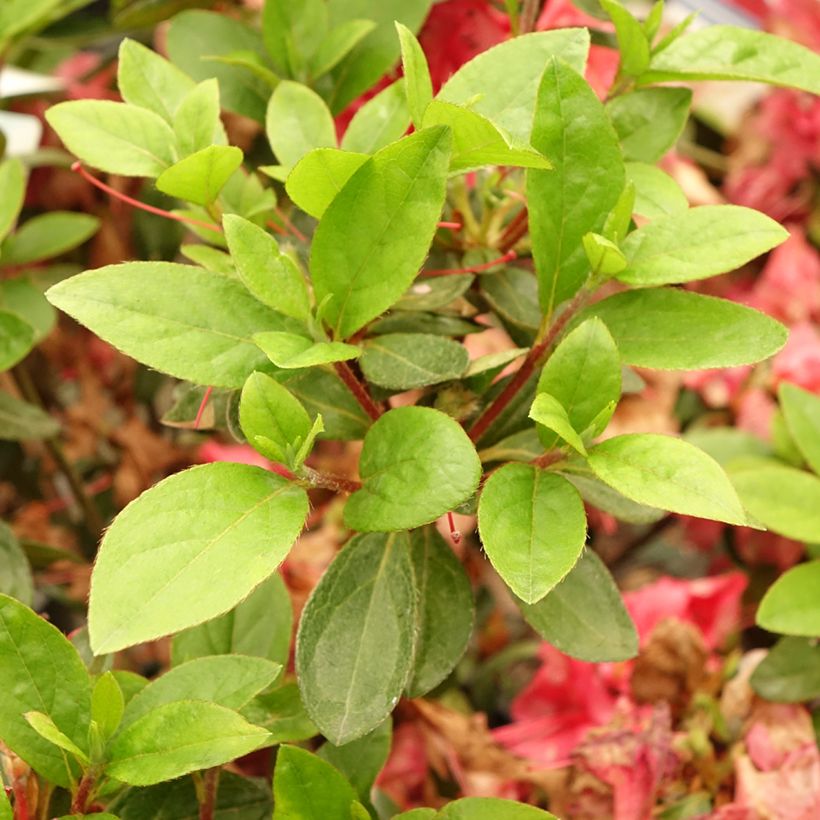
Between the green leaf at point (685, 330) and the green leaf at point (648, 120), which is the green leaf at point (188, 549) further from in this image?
the green leaf at point (648, 120)

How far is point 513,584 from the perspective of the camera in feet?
1.34

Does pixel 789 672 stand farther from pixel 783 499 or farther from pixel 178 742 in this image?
pixel 178 742

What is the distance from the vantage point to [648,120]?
0.59 meters

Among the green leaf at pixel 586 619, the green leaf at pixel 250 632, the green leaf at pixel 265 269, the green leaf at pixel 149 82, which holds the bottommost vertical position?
the green leaf at pixel 250 632

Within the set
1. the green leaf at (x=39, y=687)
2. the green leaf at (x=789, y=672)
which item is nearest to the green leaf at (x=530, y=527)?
the green leaf at (x=39, y=687)

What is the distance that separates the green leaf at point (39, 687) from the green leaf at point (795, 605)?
41cm

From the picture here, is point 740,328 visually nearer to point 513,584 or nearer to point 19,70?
point 513,584

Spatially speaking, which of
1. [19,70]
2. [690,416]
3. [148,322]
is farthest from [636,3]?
[148,322]

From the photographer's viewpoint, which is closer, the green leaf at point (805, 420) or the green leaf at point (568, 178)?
the green leaf at point (568, 178)

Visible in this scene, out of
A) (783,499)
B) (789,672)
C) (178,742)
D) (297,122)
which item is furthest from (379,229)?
(789,672)

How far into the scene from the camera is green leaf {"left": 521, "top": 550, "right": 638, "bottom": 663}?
55 cm

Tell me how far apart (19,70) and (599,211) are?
30.0 inches

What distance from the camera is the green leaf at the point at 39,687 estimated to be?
1.49 ft

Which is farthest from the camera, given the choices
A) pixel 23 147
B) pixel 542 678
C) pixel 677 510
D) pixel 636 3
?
pixel 636 3
